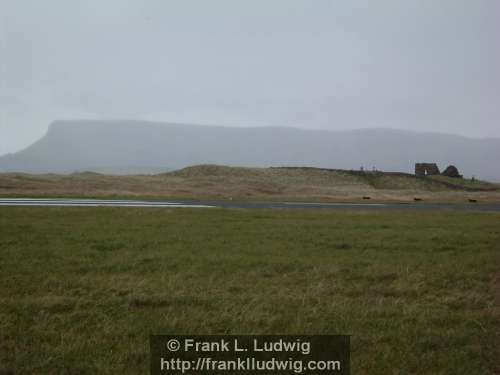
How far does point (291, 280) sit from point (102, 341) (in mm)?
4035

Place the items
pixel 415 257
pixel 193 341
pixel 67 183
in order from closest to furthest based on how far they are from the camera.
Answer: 1. pixel 193 341
2. pixel 415 257
3. pixel 67 183

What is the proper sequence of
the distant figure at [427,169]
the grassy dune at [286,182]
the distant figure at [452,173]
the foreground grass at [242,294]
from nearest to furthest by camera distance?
the foreground grass at [242,294], the grassy dune at [286,182], the distant figure at [452,173], the distant figure at [427,169]

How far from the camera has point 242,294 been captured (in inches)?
283

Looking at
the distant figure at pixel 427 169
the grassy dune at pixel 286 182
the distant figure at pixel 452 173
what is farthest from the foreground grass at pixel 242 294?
the distant figure at pixel 427 169

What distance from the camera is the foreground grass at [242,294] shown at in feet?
16.8

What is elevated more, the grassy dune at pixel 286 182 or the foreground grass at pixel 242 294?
the grassy dune at pixel 286 182

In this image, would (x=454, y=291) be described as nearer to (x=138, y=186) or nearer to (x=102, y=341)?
(x=102, y=341)

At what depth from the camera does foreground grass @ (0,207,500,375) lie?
16.8 ft

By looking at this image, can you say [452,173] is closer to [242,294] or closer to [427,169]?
[427,169]

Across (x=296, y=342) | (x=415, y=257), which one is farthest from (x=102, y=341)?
(x=415, y=257)

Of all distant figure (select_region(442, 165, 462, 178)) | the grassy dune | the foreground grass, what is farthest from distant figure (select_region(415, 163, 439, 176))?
the foreground grass

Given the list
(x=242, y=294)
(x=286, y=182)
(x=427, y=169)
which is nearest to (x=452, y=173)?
(x=427, y=169)

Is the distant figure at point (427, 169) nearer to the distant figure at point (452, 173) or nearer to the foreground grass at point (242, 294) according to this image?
the distant figure at point (452, 173)

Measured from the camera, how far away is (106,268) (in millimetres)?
9070
